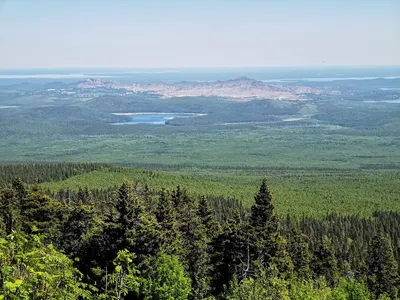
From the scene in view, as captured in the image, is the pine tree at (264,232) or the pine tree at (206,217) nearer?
the pine tree at (264,232)

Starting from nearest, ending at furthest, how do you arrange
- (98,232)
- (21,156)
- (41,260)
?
(41,260) < (98,232) < (21,156)

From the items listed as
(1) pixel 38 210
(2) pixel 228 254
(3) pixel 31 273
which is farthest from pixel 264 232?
(3) pixel 31 273

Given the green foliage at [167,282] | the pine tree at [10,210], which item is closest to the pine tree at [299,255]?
the green foliage at [167,282]

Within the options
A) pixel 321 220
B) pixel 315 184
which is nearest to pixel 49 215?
pixel 321 220

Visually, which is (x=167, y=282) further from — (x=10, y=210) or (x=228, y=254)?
(x=10, y=210)

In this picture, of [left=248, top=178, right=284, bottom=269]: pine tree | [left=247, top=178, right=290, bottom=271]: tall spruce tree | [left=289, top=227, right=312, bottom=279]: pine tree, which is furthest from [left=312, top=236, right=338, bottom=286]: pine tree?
[left=248, top=178, right=284, bottom=269]: pine tree

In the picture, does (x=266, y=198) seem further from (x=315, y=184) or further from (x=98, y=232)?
(x=315, y=184)

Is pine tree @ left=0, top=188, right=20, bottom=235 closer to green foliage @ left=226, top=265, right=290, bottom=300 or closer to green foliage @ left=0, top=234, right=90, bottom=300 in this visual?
green foliage @ left=226, top=265, right=290, bottom=300

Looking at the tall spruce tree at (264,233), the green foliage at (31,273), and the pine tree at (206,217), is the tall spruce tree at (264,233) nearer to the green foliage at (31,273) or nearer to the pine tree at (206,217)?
the pine tree at (206,217)
